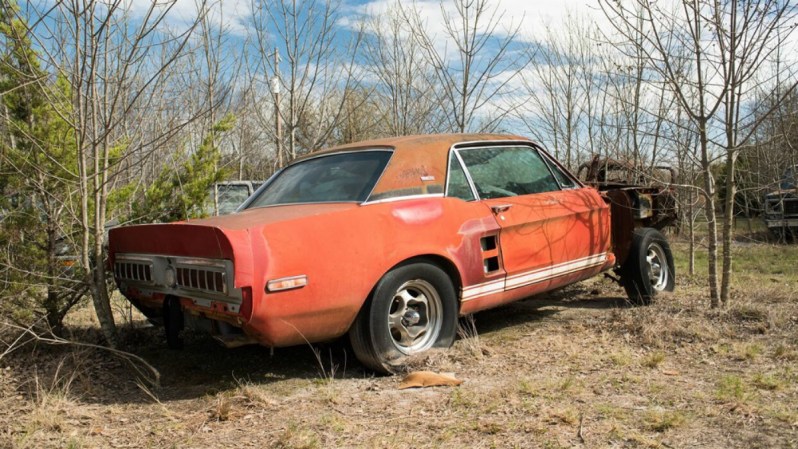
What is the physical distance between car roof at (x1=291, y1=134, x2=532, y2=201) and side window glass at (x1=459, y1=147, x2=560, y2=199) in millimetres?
212

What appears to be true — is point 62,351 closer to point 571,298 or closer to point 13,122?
point 13,122

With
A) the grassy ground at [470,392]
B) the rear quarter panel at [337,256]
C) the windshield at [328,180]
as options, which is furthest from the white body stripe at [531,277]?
the windshield at [328,180]

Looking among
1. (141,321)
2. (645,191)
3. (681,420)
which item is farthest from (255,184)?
(681,420)

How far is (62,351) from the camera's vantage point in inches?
167

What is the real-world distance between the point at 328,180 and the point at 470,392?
181 cm

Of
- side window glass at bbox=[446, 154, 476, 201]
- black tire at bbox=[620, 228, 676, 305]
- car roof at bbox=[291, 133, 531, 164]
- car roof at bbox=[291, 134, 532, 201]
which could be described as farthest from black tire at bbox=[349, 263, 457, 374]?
black tire at bbox=[620, 228, 676, 305]

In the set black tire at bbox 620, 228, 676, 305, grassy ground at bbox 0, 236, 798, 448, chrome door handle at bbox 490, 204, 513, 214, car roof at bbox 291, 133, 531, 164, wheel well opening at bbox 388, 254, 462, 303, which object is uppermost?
car roof at bbox 291, 133, 531, 164

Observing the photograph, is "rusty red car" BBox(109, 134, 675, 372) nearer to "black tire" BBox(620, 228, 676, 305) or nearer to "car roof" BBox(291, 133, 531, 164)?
"car roof" BBox(291, 133, 531, 164)

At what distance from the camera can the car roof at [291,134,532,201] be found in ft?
13.5

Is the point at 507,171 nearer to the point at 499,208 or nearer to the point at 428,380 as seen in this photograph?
the point at 499,208

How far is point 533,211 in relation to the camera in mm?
4734

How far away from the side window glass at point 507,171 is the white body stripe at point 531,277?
625 mm

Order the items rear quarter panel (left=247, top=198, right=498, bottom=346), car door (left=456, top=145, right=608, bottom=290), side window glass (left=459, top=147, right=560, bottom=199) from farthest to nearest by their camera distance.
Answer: side window glass (left=459, top=147, right=560, bottom=199)
car door (left=456, top=145, right=608, bottom=290)
rear quarter panel (left=247, top=198, right=498, bottom=346)

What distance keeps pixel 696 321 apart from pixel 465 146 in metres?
2.19
